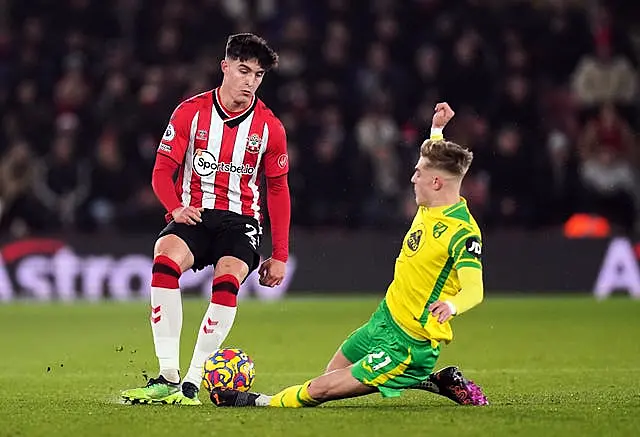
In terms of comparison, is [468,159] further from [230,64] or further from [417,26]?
[417,26]

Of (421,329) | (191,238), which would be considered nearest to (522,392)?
(421,329)

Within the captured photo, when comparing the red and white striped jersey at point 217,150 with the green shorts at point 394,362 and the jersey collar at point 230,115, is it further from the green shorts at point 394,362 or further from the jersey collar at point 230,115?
the green shorts at point 394,362

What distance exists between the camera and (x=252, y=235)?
7559mm

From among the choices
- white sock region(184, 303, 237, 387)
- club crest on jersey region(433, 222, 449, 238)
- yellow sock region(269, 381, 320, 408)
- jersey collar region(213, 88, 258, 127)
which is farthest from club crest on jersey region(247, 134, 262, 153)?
yellow sock region(269, 381, 320, 408)

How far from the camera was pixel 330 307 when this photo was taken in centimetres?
1492

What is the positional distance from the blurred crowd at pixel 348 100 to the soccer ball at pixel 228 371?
930 cm

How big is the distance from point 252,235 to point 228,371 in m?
0.89

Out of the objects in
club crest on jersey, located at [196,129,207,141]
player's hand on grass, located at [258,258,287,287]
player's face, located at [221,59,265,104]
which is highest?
player's face, located at [221,59,265,104]

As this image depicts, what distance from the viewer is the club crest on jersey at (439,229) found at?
6.64 m

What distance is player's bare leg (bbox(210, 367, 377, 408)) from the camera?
664 cm

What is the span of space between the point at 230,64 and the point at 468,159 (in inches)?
62.1

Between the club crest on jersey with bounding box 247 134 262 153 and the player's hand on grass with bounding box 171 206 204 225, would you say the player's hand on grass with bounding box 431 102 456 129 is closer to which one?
the club crest on jersey with bounding box 247 134 262 153

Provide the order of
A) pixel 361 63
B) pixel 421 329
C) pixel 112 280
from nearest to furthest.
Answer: pixel 421 329 < pixel 112 280 < pixel 361 63

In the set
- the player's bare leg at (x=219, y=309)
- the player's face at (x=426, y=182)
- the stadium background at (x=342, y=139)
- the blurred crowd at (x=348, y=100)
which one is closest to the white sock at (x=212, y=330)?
the player's bare leg at (x=219, y=309)
